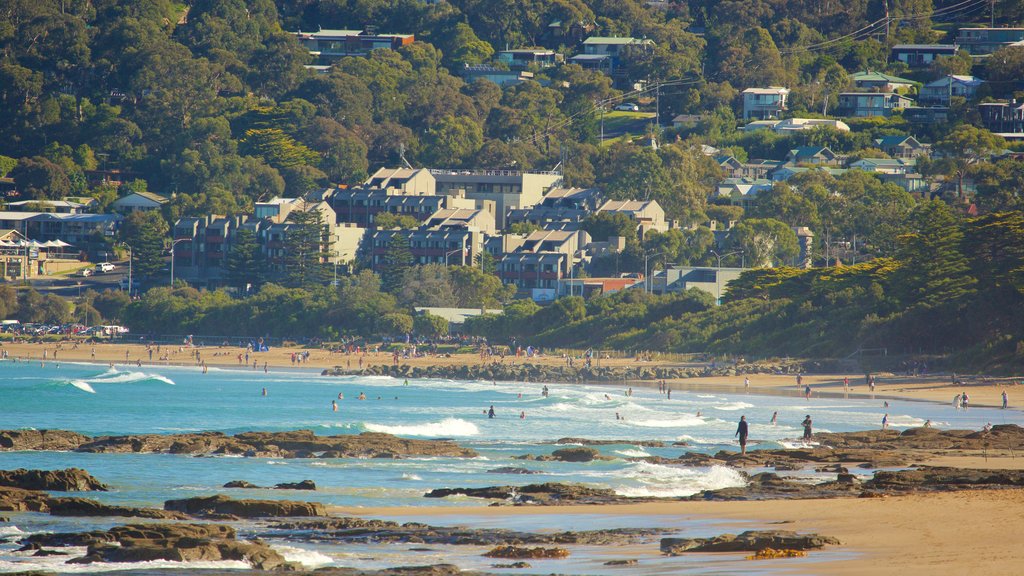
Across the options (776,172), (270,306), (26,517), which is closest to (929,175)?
(776,172)

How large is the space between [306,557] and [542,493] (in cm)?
779

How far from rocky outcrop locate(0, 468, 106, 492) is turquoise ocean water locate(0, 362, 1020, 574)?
56cm

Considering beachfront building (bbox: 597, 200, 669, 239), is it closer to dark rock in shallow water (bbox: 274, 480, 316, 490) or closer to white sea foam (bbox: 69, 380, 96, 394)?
white sea foam (bbox: 69, 380, 96, 394)

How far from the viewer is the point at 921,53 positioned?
157500mm

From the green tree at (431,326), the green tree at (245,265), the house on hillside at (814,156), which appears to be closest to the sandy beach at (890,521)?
the green tree at (431,326)

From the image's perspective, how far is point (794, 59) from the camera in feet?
514


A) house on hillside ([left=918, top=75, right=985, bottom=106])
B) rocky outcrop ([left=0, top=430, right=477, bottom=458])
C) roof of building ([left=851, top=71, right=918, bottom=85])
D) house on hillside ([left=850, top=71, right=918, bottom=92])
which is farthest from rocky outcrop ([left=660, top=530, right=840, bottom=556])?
roof of building ([left=851, top=71, right=918, bottom=85])

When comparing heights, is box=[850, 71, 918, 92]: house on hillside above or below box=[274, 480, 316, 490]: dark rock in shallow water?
above

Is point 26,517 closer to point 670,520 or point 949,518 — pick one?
point 670,520

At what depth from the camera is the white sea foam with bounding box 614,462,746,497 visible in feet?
100

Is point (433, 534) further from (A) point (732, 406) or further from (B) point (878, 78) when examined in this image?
(B) point (878, 78)

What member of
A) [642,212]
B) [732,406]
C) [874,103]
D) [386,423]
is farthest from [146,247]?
[874,103]

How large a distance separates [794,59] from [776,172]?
35281mm

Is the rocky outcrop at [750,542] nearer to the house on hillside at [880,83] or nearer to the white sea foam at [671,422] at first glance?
the white sea foam at [671,422]
